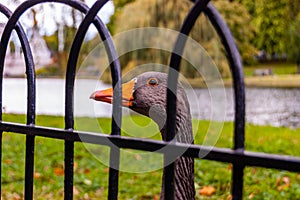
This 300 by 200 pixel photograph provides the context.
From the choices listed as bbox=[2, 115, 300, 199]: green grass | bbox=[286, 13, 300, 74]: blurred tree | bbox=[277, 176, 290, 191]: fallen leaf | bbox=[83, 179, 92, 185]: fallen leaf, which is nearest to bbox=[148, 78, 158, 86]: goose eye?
bbox=[2, 115, 300, 199]: green grass

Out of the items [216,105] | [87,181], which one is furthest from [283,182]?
[216,105]

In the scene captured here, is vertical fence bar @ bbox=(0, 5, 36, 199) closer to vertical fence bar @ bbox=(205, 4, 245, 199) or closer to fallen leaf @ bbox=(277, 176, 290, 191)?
vertical fence bar @ bbox=(205, 4, 245, 199)

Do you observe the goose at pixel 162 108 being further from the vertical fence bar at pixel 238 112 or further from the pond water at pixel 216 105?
the pond water at pixel 216 105

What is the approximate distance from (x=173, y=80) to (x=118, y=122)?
160mm

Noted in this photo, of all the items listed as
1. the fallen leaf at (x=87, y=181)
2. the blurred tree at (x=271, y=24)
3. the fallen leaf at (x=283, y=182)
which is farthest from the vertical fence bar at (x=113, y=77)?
the blurred tree at (x=271, y=24)

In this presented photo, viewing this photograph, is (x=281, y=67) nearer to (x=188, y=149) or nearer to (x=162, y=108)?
(x=162, y=108)

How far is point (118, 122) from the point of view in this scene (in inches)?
35.6

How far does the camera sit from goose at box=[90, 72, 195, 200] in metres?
1.22

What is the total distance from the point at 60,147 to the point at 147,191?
2.06 metres

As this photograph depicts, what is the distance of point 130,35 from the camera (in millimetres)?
11164

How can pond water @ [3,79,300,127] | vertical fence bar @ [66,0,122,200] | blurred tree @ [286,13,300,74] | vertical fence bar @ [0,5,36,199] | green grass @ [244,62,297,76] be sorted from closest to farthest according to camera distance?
vertical fence bar @ [66,0,122,200] → vertical fence bar @ [0,5,36,199] → pond water @ [3,79,300,127] → blurred tree @ [286,13,300,74] → green grass @ [244,62,297,76]

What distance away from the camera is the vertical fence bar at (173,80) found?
78 centimetres

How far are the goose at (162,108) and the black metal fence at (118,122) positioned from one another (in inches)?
11.0

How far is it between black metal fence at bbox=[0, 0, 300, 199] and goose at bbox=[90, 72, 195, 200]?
28cm
